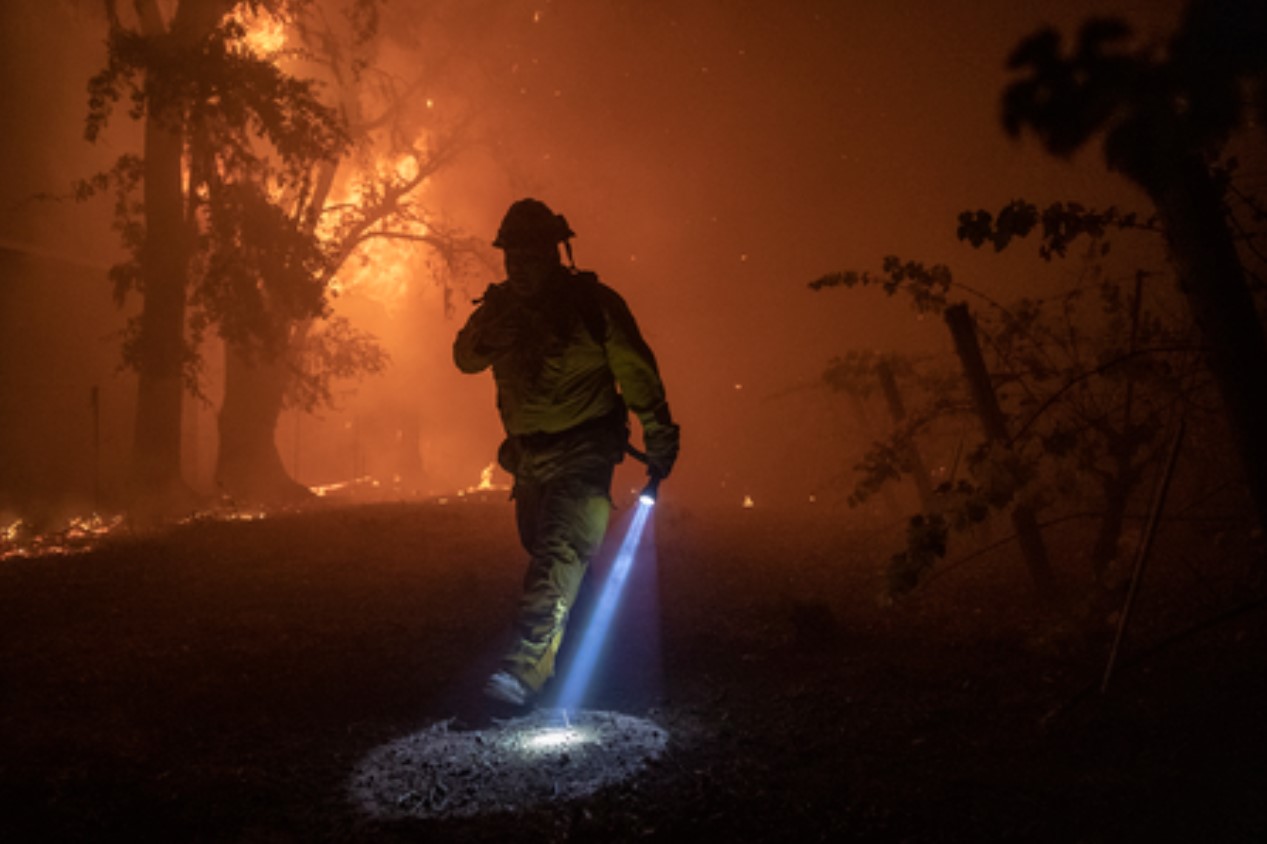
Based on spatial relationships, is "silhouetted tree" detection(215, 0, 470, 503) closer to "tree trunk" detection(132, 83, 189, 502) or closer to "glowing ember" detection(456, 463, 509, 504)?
"tree trunk" detection(132, 83, 189, 502)

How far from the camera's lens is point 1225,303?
9.62 ft

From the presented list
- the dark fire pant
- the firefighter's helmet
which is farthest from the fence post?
the firefighter's helmet

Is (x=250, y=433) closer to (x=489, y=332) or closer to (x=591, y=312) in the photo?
(x=489, y=332)

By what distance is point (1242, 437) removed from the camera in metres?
2.99

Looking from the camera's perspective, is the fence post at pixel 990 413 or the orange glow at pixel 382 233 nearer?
the fence post at pixel 990 413

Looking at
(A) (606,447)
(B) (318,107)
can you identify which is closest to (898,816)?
(A) (606,447)

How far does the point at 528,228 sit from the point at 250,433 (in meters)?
14.4

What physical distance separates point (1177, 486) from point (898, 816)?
18.1 ft

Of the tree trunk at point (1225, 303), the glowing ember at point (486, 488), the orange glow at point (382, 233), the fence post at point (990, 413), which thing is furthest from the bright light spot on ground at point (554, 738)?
the orange glow at point (382, 233)

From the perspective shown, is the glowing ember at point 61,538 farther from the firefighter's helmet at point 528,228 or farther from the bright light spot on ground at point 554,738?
the bright light spot on ground at point 554,738

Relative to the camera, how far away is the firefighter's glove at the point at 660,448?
13.7 feet

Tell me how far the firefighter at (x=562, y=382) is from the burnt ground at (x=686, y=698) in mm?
925

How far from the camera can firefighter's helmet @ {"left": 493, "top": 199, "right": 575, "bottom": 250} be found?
13.5 feet

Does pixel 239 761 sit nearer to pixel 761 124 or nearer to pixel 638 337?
pixel 638 337
